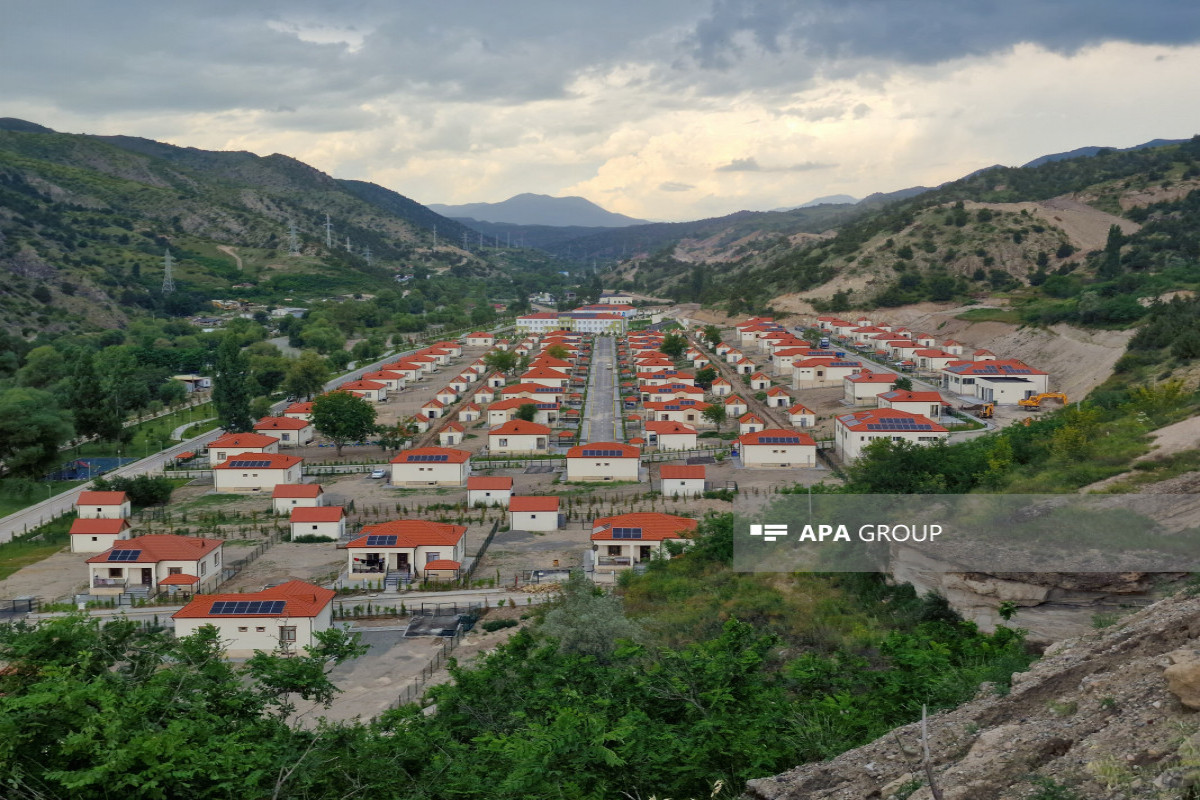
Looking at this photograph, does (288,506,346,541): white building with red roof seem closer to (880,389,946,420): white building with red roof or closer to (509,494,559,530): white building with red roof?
(509,494,559,530): white building with red roof

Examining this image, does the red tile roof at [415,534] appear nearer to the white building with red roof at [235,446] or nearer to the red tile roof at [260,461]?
the red tile roof at [260,461]

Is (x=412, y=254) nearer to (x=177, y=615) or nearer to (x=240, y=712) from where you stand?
(x=177, y=615)

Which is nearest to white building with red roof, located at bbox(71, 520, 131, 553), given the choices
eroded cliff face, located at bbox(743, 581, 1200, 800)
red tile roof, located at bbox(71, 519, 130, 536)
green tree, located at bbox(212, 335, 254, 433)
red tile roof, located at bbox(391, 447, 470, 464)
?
red tile roof, located at bbox(71, 519, 130, 536)

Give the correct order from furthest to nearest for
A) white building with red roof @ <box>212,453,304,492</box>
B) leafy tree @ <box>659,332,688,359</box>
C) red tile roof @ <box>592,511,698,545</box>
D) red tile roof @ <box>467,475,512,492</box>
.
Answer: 1. leafy tree @ <box>659,332,688,359</box>
2. white building with red roof @ <box>212,453,304,492</box>
3. red tile roof @ <box>467,475,512,492</box>
4. red tile roof @ <box>592,511,698,545</box>

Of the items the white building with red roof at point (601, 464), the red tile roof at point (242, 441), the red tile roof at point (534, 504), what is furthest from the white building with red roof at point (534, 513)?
the red tile roof at point (242, 441)

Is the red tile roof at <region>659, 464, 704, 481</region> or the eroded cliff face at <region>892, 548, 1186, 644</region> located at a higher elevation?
the eroded cliff face at <region>892, 548, 1186, 644</region>

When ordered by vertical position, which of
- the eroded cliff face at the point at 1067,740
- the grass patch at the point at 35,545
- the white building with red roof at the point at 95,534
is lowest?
the grass patch at the point at 35,545

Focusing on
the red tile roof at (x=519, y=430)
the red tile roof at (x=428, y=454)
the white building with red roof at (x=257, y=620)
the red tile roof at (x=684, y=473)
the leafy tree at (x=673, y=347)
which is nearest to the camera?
the white building with red roof at (x=257, y=620)

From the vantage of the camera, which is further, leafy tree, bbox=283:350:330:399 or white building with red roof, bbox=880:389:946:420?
leafy tree, bbox=283:350:330:399
